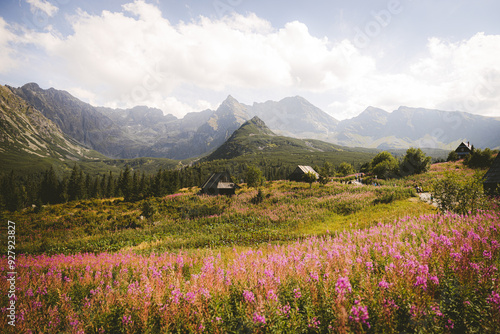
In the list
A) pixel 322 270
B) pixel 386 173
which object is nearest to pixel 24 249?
pixel 322 270

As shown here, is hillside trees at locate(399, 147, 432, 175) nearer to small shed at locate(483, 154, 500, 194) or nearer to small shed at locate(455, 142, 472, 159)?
small shed at locate(455, 142, 472, 159)

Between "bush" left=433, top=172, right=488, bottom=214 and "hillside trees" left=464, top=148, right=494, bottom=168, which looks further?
"hillside trees" left=464, top=148, right=494, bottom=168

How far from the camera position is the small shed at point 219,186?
3897 centimetres

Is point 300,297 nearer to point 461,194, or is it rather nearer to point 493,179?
A: point 461,194

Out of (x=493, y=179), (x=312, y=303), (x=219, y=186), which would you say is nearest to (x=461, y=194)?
(x=493, y=179)

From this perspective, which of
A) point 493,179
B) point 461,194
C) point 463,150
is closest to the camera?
point 461,194

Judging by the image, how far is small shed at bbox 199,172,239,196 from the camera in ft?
128

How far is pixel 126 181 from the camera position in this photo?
61125mm

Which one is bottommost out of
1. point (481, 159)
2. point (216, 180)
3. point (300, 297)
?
point (216, 180)

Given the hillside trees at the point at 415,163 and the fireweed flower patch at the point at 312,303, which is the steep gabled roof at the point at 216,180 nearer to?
the hillside trees at the point at 415,163

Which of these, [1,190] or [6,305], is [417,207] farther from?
[1,190]

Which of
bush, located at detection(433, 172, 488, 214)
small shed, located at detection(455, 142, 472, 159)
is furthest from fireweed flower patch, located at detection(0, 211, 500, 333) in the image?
small shed, located at detection(455, 142, 472, 159)

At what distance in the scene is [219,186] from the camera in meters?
39.1

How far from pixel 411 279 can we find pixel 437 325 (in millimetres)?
580
